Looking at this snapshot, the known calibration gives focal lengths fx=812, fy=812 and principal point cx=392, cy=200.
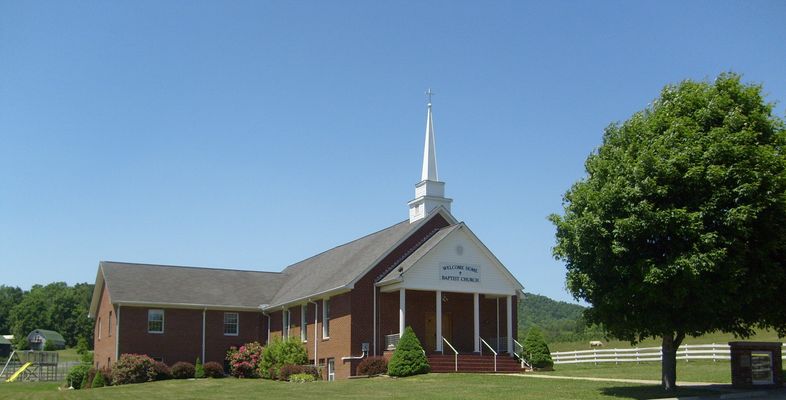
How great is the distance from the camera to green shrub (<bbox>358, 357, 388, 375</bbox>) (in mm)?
35906

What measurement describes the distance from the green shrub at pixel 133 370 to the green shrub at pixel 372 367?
42.5 ft

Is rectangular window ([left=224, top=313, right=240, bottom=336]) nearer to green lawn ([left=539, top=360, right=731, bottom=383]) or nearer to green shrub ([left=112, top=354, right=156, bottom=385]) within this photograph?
green shrub ([left=112, top=354, right=156, bottom=385])

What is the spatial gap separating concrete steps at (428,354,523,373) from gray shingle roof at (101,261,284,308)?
1619 cm

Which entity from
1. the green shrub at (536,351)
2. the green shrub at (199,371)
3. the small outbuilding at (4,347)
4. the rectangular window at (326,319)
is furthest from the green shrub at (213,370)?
the small outbuilding at (4,347)

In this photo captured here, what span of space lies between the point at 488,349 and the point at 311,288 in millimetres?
9977

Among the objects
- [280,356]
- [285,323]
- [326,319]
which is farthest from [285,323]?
[326,319]

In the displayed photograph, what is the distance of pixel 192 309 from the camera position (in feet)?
154

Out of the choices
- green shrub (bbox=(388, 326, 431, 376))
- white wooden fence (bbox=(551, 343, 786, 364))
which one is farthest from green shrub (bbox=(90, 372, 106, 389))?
white wooden fence (bbox=(551, 343, 786, 364))

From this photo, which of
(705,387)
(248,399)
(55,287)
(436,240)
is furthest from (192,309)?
(55,287)

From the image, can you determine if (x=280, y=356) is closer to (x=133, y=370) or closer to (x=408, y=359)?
(x=133, y=370)

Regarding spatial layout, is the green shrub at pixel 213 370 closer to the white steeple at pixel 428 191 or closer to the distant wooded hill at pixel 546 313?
the white steeple at pixel 428 191

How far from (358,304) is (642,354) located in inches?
571

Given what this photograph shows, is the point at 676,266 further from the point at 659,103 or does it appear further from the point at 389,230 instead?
the point at 389,230

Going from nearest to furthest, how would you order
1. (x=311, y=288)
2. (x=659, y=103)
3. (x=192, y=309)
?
(x=659, y=103)
(x=311, y=288)
(x=192, y=309)
